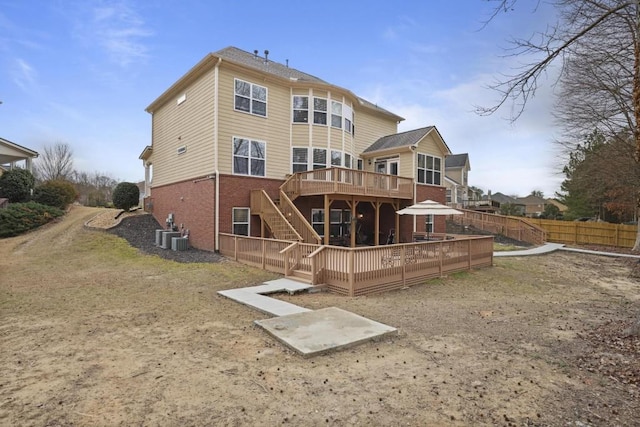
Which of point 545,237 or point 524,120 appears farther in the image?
point 545,237

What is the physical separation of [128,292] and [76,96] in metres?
20.6

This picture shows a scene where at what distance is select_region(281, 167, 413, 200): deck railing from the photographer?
48.3 ft

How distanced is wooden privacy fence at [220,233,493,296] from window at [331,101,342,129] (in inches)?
333

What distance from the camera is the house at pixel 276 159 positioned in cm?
1505

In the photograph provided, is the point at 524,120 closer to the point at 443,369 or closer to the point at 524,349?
the point at 524,349

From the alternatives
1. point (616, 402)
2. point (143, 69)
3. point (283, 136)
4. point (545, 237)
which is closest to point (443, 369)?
point (616, 402)

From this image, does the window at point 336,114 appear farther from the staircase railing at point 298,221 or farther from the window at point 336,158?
the staircase railing at point 298,221

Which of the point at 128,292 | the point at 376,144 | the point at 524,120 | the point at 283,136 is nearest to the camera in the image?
the point at 524,120

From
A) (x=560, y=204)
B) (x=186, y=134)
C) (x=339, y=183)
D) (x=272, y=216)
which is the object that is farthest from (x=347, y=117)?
(x=560, y=204)

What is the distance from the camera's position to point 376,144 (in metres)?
21.4

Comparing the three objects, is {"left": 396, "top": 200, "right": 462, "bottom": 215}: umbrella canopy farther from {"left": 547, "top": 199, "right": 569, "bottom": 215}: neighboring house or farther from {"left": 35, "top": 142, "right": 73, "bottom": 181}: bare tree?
{"left": 35, "top": 142, "right": 73, "bottom": 181}: bare tree

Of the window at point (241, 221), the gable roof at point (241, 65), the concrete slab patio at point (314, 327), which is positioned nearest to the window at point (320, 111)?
→ the gable roof at point (241, 65)

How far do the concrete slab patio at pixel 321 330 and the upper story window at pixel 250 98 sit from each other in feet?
39.4

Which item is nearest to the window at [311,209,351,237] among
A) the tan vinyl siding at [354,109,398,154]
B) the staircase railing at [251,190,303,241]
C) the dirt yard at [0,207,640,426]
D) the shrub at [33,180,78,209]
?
the tan vinyl siding at [354,109,398,154]
